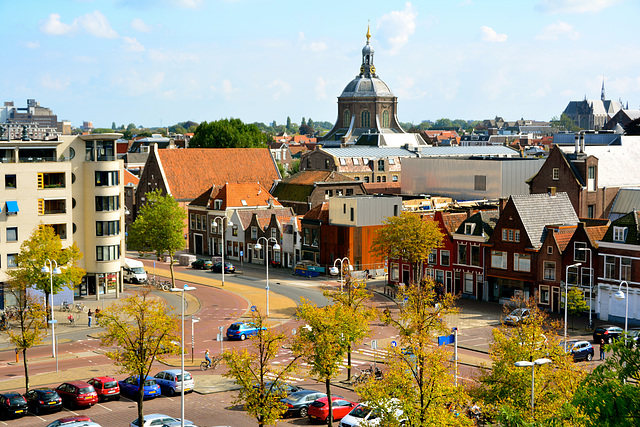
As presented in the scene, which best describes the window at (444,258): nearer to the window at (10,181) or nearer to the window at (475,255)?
the window at (475,255)

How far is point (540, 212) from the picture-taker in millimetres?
77312

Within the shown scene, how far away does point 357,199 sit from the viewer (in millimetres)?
92125

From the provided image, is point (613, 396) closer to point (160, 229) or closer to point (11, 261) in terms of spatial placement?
point (11, 261)

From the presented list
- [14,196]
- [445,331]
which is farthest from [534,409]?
[14,196]

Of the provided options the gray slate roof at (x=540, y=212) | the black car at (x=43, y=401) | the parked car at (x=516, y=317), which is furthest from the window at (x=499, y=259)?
the black car at (x=43, y=401)

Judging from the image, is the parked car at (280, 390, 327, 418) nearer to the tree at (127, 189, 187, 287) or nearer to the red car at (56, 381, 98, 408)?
the red car at (56, 381, 98, 408)

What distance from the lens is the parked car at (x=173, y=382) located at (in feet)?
164

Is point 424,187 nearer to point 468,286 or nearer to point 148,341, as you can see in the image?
point 468,286

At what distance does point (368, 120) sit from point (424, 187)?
7887 cm

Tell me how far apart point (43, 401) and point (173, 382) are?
25.5ft

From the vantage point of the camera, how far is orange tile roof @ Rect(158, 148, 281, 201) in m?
133

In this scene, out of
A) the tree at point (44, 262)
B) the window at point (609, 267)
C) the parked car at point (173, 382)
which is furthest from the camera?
the window at point (609, 267)

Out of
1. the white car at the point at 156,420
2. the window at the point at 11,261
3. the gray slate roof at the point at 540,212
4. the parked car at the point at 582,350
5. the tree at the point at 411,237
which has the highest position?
the gray slate roof at the point at 540,212

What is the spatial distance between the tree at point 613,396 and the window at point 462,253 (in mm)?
53123
